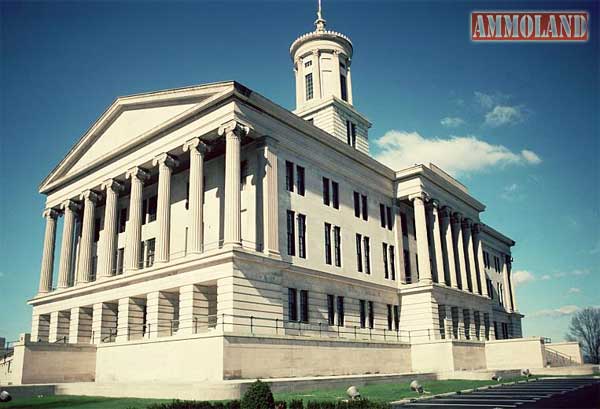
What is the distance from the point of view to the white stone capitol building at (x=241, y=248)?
32.8 meters

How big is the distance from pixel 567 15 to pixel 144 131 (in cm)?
3329

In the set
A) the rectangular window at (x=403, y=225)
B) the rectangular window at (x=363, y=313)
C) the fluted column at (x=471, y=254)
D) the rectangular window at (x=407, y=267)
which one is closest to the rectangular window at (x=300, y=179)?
the rectangular window at (x=363, y=313)

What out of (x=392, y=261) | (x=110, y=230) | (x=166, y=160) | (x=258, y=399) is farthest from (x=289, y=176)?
(x=258, y=399)

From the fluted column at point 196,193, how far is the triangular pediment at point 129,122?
250 centimetres

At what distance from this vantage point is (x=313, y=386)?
28.7 m

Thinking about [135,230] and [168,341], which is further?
[135,230]

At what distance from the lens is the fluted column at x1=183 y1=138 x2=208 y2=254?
114 ft

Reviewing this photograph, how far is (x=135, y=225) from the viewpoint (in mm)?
40156

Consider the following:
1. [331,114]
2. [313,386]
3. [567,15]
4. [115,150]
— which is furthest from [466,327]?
[567,15]

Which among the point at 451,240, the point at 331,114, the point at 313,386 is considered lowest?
the point at 313,386

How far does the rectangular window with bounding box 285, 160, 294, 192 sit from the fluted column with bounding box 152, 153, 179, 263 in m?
8.32

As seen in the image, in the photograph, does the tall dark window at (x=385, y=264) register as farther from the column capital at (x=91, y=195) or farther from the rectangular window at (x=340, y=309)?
the column capital at (x=91, y=195)

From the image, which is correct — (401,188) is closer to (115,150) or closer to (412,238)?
(412,238)

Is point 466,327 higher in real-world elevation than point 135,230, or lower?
lower
